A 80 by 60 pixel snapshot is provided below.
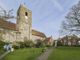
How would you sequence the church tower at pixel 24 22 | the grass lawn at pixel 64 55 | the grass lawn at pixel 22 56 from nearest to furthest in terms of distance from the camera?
the grass lawn at pixel 64 55 < the grass lawn at pixel 22 56 < the church tower at pixel 24 22

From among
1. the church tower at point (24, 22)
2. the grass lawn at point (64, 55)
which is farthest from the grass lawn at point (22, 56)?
the church tower at point (24, 22)

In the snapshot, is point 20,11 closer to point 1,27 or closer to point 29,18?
point 29,18

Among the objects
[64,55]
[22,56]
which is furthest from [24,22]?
[64,55]

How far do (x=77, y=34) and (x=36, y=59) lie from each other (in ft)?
103

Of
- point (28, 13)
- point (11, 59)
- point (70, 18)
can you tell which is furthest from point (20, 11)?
point (11, 59)

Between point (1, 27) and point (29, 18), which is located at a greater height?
point (29, 18)

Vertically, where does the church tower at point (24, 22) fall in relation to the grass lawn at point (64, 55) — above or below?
above

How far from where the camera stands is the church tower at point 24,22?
7750 cm

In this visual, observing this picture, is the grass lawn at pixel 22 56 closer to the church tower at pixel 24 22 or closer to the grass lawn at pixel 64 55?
the grass lawn at pixel 64 55

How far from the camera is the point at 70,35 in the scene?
57.7 metres

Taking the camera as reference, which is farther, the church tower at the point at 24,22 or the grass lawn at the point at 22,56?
the church tower at the point at 24,22

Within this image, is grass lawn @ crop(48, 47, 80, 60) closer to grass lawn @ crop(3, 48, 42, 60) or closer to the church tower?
grass lawn @ crop(3, 48, 42, 60)

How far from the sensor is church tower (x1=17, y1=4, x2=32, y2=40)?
254 ft

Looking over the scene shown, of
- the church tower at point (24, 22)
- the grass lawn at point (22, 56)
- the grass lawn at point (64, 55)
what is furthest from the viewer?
the church tower at point (24, 22)
